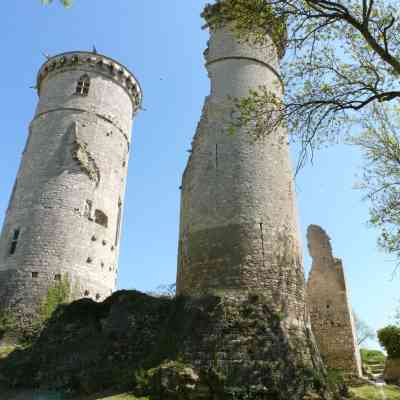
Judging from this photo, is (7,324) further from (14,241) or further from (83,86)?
(83,86)

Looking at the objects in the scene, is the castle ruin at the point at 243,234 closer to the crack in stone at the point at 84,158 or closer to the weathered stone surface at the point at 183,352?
the weathered stone surface at the point at 183,352

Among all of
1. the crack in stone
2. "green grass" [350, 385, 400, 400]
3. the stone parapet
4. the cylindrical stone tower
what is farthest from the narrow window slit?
"green grass" [350, 385, 400, 400]

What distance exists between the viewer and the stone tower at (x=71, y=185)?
16.6 m

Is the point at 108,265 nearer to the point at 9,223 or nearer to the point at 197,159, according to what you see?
the point at 9,223

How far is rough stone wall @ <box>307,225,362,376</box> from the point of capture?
15938mm

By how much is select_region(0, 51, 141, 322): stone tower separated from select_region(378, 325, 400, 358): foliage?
40.3 feet

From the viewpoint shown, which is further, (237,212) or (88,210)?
(88,210)

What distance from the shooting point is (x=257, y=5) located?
1000cm

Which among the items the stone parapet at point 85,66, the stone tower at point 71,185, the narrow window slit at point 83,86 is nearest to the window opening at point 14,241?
the stone tower at point 71,185

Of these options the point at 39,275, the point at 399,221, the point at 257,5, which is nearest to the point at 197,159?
the point at 257,5

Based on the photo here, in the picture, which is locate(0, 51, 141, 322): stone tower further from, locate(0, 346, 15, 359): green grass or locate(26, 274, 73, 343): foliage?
locate(0, 346, 15, 359): green grass

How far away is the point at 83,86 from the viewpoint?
2109cm

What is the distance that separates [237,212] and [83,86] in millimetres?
12866

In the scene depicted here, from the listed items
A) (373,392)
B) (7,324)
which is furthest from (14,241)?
(373,392)
